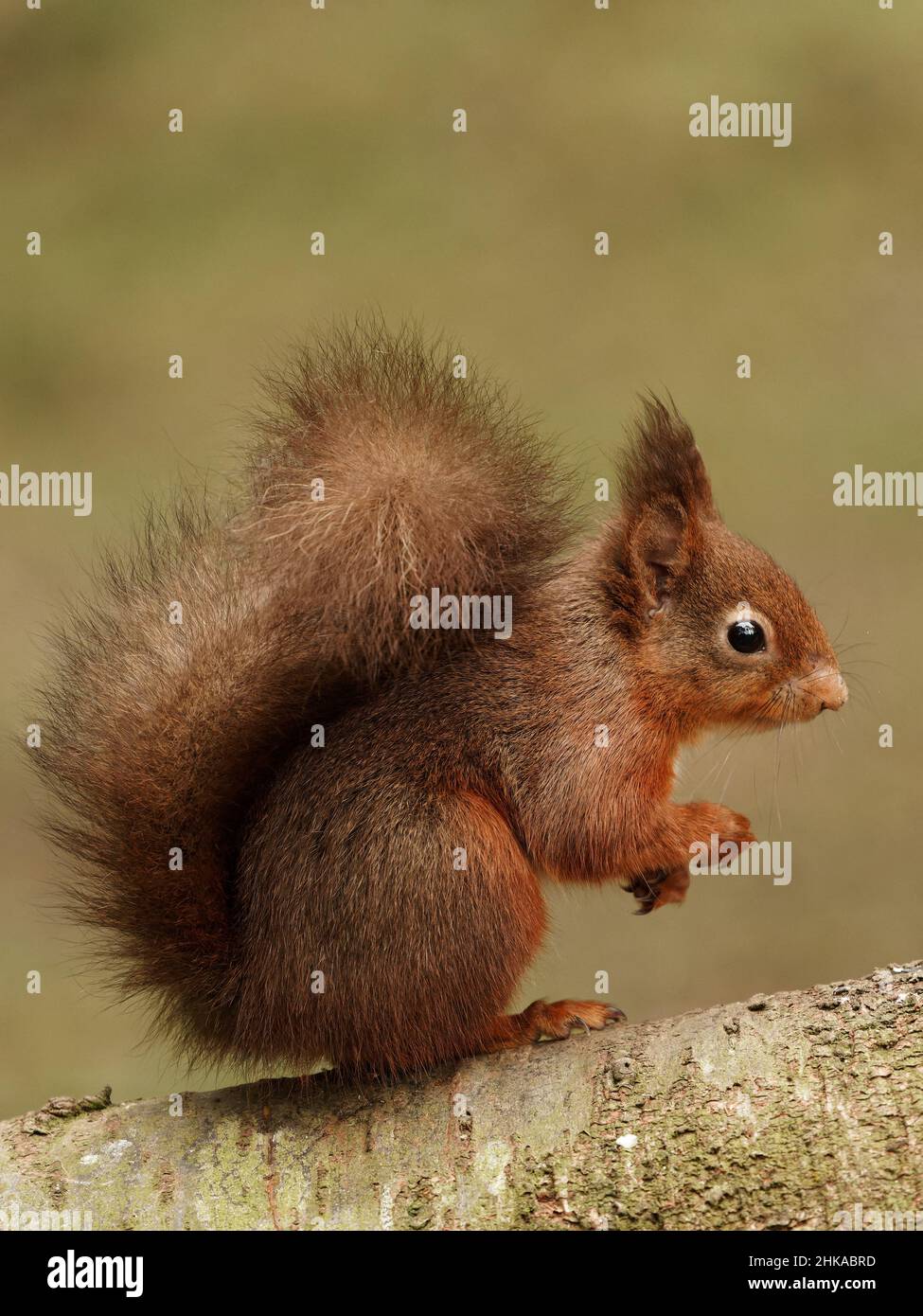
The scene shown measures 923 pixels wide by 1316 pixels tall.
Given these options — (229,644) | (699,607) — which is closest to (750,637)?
(699,607)

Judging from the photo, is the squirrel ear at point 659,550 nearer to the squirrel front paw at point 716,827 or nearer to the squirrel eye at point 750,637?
the squirrel eye at point 750,637

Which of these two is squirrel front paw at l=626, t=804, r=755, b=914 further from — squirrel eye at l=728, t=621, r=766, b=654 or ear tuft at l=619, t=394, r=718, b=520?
ear tuft at l=619, t=394, r=718, b=520

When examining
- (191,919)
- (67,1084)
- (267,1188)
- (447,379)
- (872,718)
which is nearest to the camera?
(267,1188)

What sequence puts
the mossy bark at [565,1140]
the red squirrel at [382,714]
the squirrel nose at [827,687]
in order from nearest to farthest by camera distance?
1. the mossy bark at [565,1140]
2. the red squirrel at [382,714]
3. the squirrel nose at [827,687]

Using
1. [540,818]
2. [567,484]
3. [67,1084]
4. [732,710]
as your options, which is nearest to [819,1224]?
[540,818]

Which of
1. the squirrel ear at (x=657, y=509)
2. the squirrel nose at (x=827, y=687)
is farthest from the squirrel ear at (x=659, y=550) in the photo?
the squirrel nose at (x=827, y=687)

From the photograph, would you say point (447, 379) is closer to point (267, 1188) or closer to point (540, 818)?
point (540, 818)

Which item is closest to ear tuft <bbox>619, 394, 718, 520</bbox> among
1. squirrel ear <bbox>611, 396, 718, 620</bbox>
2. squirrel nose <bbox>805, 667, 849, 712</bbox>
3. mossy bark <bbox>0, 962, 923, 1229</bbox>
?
squirrel ear <bbox>611, 396, 718, 620</bbox>
